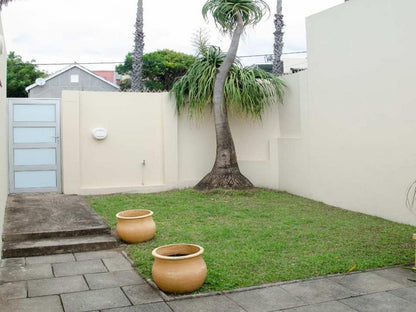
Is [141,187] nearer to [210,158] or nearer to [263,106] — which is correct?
[210,158]

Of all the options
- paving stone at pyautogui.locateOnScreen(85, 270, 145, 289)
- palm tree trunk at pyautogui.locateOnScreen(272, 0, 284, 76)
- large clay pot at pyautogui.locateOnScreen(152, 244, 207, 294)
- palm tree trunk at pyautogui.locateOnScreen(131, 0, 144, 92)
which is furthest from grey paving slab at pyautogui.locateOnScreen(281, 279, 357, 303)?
palm tree trunk at pyautogui.locateOnScreen(131, 0, 144, 92)

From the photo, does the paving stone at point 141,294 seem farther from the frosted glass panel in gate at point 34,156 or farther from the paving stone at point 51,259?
the frosted glass panel in gate at point 34,156

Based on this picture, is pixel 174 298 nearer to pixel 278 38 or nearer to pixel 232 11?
pixel 232 11

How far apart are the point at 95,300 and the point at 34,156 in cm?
537

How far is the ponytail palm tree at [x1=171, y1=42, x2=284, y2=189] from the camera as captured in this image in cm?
819

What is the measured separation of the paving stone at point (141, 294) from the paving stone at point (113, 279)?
0.12 metres

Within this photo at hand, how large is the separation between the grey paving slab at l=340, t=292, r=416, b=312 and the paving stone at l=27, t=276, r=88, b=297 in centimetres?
215

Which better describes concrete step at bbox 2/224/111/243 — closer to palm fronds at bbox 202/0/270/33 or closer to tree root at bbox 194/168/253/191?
tree root at bbox 194/168/253/191

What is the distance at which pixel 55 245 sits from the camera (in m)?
4.70

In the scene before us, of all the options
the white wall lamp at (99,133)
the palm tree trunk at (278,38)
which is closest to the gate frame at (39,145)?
the white wall lamp at (99,133)

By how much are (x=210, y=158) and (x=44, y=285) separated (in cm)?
569

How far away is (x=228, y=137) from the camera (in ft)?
27.2

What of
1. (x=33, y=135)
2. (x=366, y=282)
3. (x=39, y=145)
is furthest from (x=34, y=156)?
(x=366, y=282)

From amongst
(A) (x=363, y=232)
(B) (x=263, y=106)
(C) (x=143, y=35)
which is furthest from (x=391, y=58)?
(C) (x=143, y=35)
